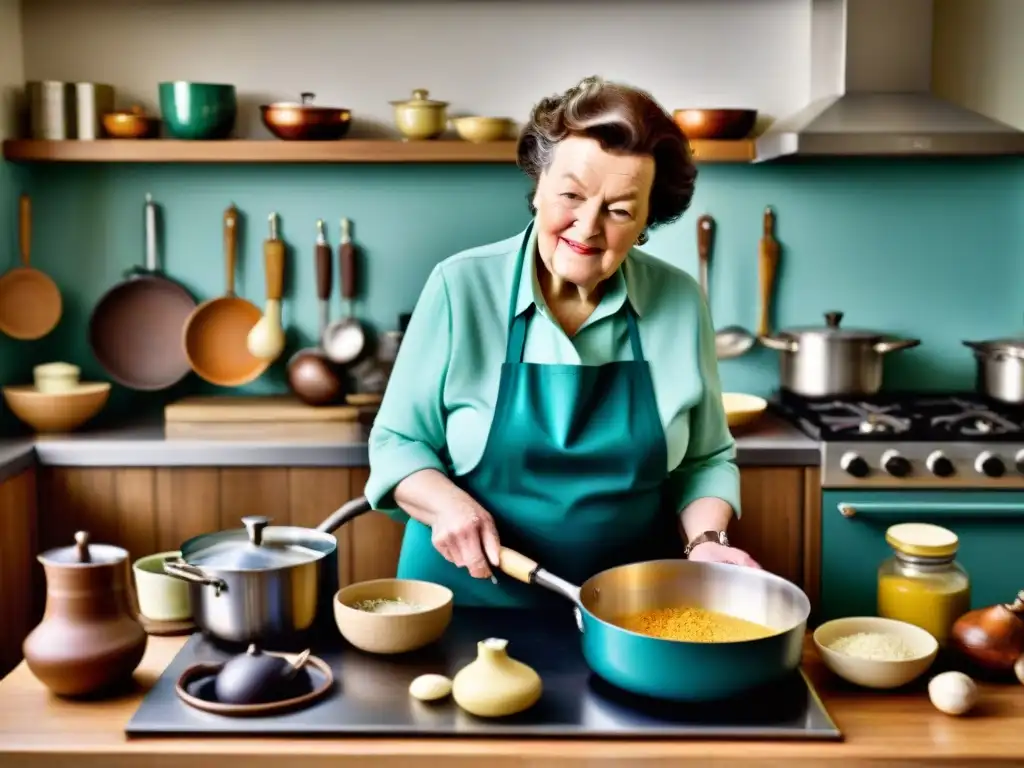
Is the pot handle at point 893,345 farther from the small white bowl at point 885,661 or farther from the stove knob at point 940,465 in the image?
the small white bowl at point 885,661

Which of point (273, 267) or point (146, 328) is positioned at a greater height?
point (273, 267)

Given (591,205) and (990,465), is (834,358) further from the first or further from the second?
(591,205)

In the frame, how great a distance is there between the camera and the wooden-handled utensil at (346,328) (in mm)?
3695

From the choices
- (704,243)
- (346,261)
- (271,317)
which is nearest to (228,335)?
(271,317)

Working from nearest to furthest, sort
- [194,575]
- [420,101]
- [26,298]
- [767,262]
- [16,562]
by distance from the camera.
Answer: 1. [194,575]
2. [16,562]
3. [420,101]
4. [26,298]
5. [767,262]

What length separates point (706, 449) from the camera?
2152mm

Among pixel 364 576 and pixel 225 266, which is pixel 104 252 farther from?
pixel 364 576

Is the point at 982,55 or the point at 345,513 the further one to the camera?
the point at 982,55

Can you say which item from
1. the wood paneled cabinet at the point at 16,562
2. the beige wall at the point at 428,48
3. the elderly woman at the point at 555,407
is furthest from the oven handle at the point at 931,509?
the wood paneled cabinet at the point at 16,562

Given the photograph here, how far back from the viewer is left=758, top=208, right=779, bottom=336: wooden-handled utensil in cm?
371

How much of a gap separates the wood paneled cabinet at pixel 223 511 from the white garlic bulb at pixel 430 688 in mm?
1703

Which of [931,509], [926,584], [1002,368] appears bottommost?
[931,509]

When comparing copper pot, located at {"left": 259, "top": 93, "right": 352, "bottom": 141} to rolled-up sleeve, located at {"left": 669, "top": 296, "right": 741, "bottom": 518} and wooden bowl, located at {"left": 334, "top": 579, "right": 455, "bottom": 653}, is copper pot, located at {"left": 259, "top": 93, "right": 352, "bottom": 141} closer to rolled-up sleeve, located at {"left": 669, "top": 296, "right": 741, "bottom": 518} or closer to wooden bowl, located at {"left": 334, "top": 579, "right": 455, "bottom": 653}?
rolled-up sleeve, located at {"left": 669, "top": 296, "right": 741, "bottom": 518}

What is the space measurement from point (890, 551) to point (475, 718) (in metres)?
1.94
